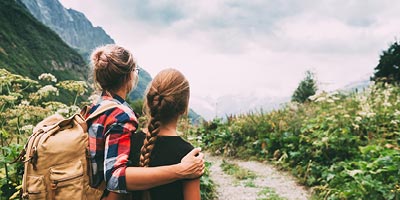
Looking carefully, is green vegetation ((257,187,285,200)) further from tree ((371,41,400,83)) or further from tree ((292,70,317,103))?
tree ((371,41,400,83))

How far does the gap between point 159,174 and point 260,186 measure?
5.49 metres

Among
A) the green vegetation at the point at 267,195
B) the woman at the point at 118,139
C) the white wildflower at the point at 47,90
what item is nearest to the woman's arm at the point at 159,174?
the woman at the point at 118,139

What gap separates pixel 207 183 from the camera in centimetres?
603

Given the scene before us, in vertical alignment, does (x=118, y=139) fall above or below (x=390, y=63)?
below

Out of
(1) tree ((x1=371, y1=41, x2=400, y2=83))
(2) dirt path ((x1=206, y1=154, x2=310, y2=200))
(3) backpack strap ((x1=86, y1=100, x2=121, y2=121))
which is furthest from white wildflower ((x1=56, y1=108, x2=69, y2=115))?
(1) tree ((x1=371, y1=41, x2=400, y2=83))

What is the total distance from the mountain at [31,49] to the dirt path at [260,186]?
90082mm

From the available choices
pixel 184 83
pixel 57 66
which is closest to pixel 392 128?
pixel 184 83

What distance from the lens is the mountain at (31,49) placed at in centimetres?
9550

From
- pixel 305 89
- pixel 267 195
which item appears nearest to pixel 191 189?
pixel 267 195

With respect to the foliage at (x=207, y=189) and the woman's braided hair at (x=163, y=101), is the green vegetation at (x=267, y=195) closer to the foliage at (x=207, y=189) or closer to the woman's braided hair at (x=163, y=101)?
the foliage at (x=207, y=189)

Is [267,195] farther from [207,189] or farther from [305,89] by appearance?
[305,89]

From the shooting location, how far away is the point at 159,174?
1.85 meters

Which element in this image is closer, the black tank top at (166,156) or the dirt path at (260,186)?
the black tank top at (166,156)

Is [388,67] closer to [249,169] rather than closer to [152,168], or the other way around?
[249,169]
